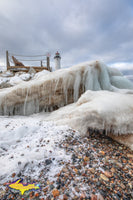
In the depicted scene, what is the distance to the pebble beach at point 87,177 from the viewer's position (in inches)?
35.8

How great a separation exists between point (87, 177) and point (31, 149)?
89 centimetres

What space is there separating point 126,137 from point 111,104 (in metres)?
0.68

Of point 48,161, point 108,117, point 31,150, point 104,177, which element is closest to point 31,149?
point 31,150

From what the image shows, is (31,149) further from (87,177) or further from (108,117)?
(108,117)

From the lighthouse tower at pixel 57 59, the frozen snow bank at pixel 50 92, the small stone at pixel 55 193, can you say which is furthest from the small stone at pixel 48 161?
the lighthouse tower at pixel 57 59

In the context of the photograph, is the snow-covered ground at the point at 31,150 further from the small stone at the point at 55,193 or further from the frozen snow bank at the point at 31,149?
the small stone at the point at 55,193

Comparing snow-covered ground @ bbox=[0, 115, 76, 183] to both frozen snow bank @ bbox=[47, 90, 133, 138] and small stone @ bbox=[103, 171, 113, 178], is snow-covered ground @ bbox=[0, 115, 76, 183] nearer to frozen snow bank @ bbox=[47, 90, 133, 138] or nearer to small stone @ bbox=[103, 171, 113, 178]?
frozen snow bank @ bbox=[47, 90, 133, 138]

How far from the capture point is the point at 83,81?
364 centimetres

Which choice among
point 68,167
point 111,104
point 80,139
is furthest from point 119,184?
point 111,104

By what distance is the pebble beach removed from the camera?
0.91 m

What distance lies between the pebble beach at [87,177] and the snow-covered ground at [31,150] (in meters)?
0.06

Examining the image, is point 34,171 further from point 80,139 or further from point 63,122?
point 63,122

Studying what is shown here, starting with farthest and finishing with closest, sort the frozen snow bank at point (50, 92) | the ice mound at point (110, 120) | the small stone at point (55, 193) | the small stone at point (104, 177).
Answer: the frozen snow bank at point (50, 92) → the ice mound at point (110, 120) → the small stone at point (104, 177) → the small stone at point (55, 193)

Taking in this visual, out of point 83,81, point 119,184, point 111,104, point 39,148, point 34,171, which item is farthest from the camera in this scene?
point 83,81
